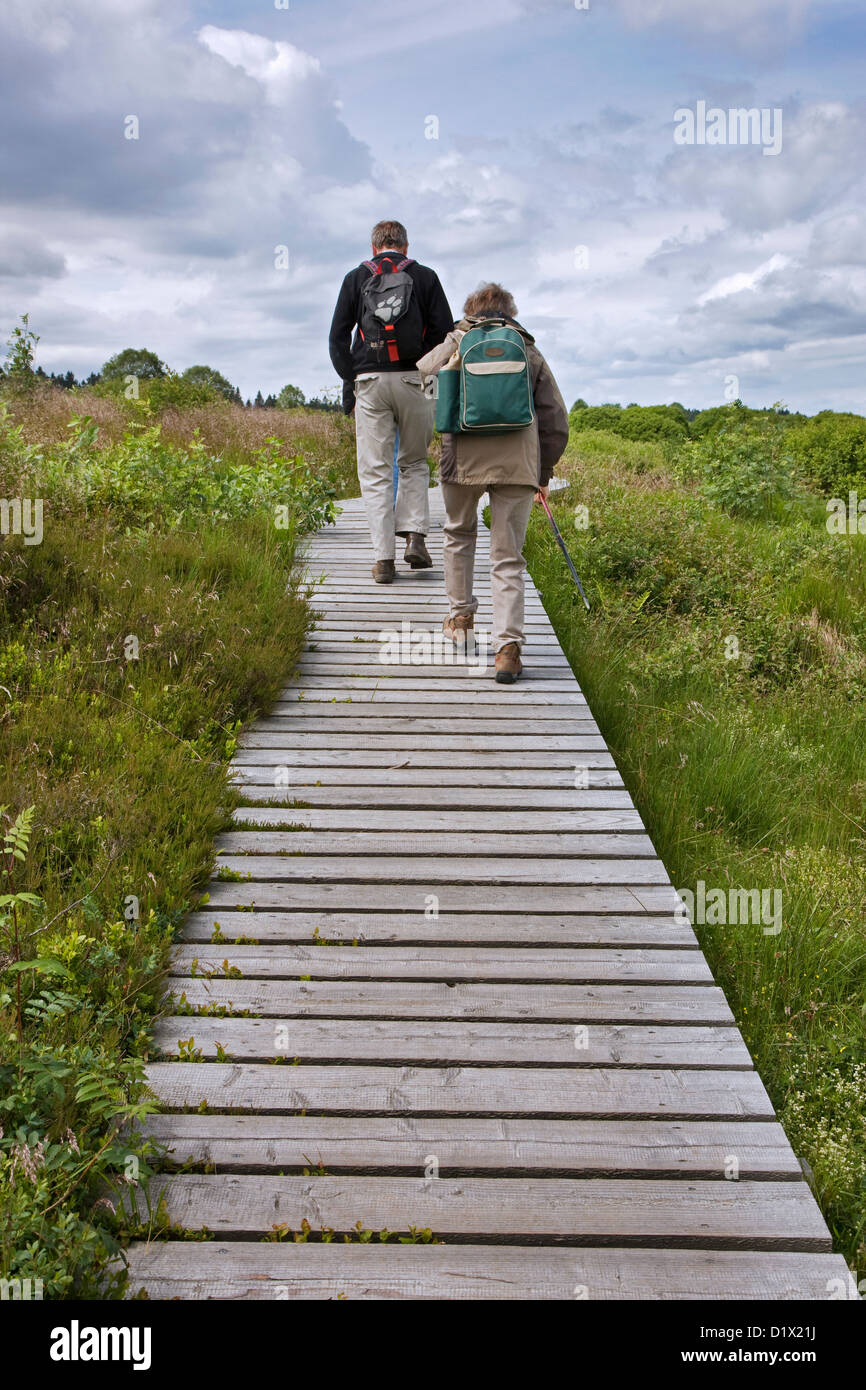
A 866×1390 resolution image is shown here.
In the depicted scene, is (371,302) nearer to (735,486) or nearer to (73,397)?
(735,486)

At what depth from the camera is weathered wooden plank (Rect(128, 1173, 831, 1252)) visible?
2422mm

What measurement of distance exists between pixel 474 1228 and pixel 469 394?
4.27 m

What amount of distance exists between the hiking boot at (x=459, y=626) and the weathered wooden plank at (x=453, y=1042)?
12.2 feet

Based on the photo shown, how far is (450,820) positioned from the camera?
442 centimetres

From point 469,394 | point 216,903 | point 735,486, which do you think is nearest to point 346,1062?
point 216,903

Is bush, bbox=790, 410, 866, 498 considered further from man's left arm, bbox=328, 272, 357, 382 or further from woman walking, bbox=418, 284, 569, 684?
woman walking, bbox=418, 284, 569, 684

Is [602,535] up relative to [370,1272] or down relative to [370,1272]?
up

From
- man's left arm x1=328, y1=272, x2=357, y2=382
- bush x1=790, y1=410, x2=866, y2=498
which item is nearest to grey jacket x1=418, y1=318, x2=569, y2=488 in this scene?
man's left arm x1=328, y1=272, x2=357, y2=382

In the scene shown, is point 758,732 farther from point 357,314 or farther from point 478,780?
point 357,314

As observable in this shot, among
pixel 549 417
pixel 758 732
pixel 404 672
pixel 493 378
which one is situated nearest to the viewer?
pixel 493 378

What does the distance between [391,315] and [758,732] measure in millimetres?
3765

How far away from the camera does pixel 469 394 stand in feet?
18.2

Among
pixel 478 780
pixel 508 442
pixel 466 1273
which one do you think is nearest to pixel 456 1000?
pixel 466 1273

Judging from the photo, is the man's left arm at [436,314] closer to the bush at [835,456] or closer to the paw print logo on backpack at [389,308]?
the paw print logo on backpack at [389,308]
